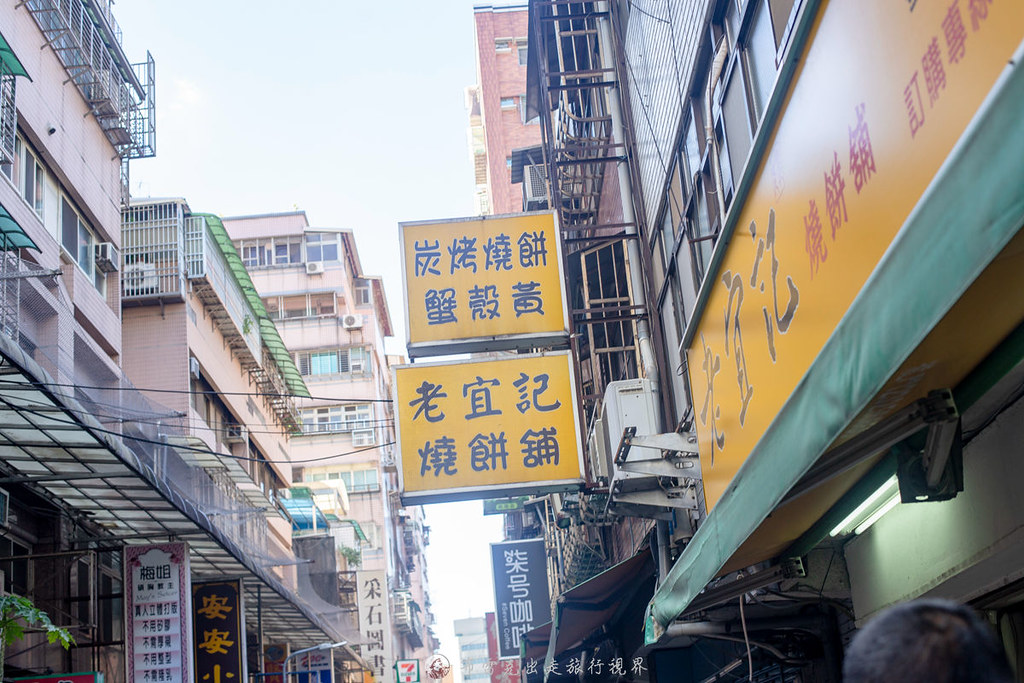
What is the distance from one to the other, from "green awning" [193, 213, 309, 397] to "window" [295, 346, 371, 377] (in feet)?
69.0

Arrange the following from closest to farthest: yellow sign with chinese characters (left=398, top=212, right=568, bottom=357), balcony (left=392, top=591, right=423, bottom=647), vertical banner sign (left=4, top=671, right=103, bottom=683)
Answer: yellow sign with chinese characters (left=398, top=212, right=568, bottom=357)
vertical banner sign (left=4, top=671, right=103, bottom=683)
balcony (left=392, top=591, right=423, bottom=647)

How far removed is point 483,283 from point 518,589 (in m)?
15.7

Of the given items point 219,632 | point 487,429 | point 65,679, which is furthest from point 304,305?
point 487,429

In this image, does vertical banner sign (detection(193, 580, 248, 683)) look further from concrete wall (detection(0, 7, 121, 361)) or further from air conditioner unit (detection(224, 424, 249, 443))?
air conditioner unit (detection(224, 424, 249, 443))

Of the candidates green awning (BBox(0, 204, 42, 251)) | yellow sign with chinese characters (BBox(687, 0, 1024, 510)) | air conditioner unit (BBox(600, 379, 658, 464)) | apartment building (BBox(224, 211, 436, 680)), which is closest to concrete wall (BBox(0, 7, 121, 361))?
green awning (BBox(0, 204, 42, 251))

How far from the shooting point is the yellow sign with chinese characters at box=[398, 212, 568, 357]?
12.2m

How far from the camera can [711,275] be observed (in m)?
5.69

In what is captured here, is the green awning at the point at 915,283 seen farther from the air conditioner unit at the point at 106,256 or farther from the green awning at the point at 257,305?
the green awning at the point at 257,305

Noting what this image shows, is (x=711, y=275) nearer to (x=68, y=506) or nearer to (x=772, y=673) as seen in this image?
(x=772, y=673)

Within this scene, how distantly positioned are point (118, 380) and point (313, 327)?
46.6 meters

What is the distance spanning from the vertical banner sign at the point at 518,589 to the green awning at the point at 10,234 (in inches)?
587

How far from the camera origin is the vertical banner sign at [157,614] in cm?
1698

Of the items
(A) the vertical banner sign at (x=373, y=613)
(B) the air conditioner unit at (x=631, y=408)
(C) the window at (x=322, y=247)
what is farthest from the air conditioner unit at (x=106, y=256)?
(C) the window at (x=322, y=247)

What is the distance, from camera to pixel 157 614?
17188 mm
